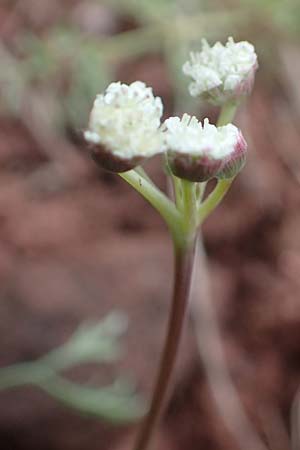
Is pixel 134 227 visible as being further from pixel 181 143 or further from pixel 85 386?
pixel 181 143

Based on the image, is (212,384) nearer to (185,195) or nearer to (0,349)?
(0,349)

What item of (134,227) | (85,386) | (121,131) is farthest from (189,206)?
(134,227)

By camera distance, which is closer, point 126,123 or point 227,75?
point 126,123

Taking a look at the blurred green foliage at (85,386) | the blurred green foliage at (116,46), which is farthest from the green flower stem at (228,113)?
the blurred green foliage at (116,46)

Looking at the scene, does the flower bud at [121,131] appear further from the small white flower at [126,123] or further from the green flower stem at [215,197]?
the green flower stem at [215,197]

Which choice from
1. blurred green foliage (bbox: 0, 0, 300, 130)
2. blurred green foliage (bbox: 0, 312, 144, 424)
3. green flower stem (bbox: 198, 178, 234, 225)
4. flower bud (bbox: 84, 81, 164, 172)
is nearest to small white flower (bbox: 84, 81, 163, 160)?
flower bud (bbox: 84, 81, 164, 172)

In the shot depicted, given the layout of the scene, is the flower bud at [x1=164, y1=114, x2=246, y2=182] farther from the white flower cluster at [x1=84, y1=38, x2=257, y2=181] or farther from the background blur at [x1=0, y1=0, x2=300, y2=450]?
the background blur at [x1=0, y1=0, x2=300, y2=450]

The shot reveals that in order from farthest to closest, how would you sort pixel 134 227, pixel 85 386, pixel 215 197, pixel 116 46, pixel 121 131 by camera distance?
pixel 116 46 < pixel 134 227 < pixel 85 386 < pixel 215 197 < pixel 121 131

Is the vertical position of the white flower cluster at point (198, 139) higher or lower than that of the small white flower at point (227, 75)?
higher
